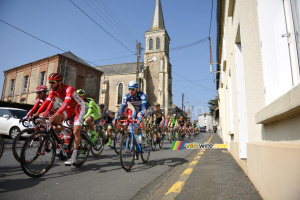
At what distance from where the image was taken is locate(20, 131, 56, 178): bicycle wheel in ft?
11.9

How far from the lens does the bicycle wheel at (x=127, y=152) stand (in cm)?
430

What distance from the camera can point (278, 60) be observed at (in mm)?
2234

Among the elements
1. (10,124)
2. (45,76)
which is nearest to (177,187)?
(10,124)

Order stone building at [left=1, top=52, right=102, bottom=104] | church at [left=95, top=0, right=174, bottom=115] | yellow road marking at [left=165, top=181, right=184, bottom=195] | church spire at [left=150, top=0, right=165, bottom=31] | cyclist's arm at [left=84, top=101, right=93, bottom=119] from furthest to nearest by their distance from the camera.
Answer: church spire at [left=150, top=0, right=165, bottom=31]
church at [left=95, top=0, right=174, bottom=115]
stone building at [left=1, top=52, right=102, bottom=104]
cyclist's arm at [left=84, top=101, right=93, bottom=119]
yellow road marking at [left=165, top=181, right=184, bottom=195]

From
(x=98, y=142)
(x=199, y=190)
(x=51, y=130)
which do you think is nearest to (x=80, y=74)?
(x=98, y=142)

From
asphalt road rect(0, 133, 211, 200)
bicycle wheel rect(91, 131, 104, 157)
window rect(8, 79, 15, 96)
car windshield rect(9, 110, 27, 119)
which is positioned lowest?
asphalt road rect(0, 133, 211, 200)

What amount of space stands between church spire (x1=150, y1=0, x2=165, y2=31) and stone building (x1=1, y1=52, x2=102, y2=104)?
27.1 metres

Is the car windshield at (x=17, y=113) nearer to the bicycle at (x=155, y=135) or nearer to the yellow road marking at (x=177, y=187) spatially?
the bicycle at (x=155, y=135)

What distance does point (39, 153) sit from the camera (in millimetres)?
3934

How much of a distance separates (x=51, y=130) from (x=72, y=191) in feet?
5.27

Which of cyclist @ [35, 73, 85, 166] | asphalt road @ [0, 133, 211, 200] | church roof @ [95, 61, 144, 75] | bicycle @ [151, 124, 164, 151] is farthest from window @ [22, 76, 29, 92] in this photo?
cyclist @ [35, 73, 85, 166]

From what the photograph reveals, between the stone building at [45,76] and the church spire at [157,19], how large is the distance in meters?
27.1

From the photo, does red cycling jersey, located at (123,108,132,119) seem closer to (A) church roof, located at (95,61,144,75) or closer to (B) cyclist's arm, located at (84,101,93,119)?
(B) cyclist's arm, located at (84,101,93,119)

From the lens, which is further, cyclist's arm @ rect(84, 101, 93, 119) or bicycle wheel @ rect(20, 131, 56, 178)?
cyclist's arm @ rect(84, 101, 93, 119)
